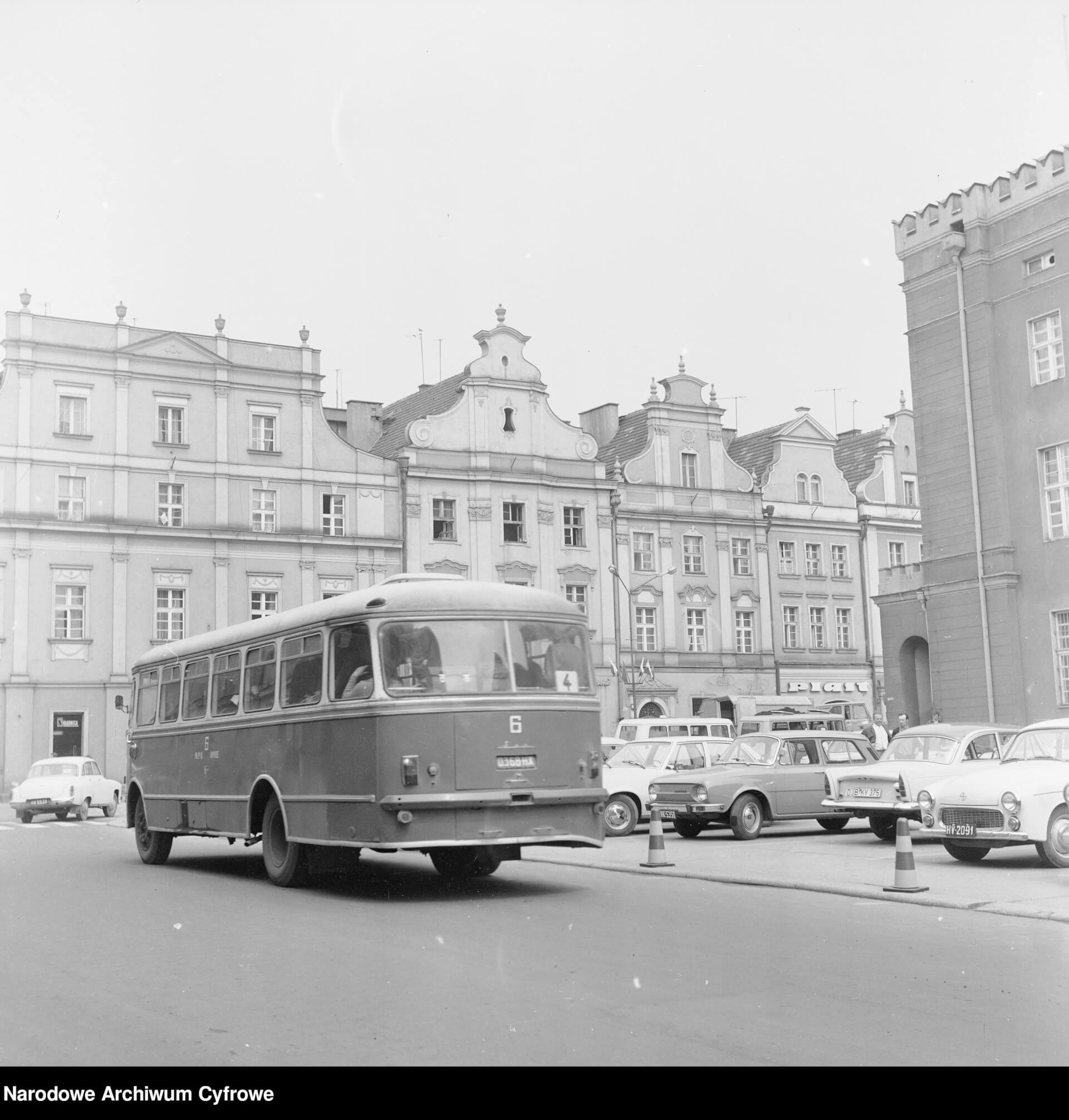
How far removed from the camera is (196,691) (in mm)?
18078

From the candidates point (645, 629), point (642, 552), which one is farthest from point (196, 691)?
point (642, 552)

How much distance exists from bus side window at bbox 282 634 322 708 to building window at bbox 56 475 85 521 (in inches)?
1315

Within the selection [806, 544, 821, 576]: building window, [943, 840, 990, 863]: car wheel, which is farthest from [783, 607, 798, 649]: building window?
[943, 840, 990, 863]: car wheel

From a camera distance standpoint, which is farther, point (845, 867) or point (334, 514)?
point (334, 514)

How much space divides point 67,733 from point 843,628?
3319cm

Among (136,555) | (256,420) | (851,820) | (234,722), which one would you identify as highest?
(256,420)

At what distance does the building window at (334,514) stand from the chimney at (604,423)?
14607mm

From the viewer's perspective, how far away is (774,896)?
1364 cm

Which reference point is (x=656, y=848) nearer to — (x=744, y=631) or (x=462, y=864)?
(x=462, y=864)

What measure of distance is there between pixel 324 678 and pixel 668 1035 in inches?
325

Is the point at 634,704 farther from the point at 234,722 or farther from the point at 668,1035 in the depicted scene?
the point at 668,1035

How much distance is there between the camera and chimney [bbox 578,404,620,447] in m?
62.4

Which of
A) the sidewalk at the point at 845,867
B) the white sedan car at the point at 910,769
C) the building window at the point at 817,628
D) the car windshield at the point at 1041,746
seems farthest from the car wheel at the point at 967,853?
the building window at the point at 817,628
